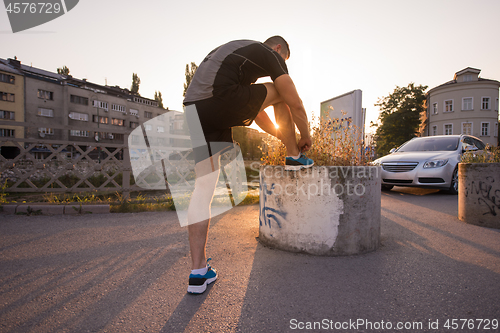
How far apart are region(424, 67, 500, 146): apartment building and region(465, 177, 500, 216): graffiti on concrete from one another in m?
42.5

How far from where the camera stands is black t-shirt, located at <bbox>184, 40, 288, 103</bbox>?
174 centimetres

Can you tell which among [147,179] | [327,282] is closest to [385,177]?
[327,282]

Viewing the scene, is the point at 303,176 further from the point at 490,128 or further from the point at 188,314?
the point at 490,128

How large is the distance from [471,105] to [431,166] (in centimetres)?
4219

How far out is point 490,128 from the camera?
37.8 meters

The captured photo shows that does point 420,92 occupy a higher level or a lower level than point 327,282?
higher

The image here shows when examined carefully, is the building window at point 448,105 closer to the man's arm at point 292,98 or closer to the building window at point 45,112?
the man's arm at point 292,98

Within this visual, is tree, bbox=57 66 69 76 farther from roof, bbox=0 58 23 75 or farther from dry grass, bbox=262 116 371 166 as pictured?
dry grass, bbox=262 116 371 166

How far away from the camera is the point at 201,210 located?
1855mm

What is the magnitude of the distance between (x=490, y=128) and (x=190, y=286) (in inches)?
1987

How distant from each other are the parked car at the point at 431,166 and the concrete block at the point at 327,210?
4474 mm

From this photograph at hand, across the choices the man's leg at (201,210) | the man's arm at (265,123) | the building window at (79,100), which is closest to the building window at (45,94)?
the building window at (79,100)

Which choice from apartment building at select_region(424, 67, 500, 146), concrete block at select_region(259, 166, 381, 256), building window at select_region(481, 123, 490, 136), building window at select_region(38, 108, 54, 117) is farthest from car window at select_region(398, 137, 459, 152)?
building window at select_region(38, 108, 54, 117)

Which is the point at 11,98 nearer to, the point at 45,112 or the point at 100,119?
the point at 45,112
